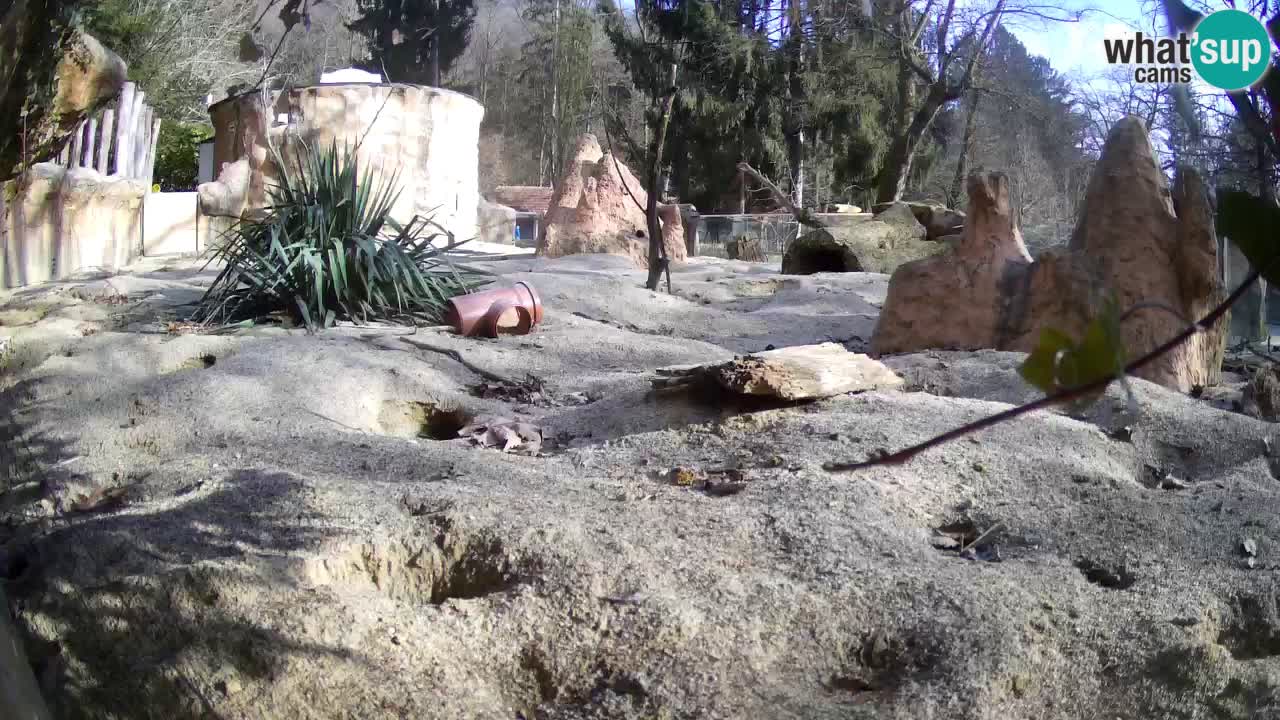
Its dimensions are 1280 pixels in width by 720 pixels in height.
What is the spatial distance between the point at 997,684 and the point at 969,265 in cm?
395

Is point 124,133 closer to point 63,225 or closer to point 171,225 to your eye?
point 63,225

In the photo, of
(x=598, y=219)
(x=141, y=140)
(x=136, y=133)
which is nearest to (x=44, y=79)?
(x=136, y=133)

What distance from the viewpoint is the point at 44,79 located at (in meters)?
1.98

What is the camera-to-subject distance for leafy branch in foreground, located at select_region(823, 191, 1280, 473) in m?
0.56

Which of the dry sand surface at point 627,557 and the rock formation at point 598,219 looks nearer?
the dry sand surface at point 627,557

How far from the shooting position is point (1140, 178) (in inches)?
→ 210

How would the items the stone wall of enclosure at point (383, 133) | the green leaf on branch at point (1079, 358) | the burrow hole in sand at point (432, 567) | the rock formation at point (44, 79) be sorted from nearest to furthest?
the green leaf on branch at point (1079, 358)
the rock formation at point (44, 79)
the burrow hole in sand at point (432, 567)
the stone wall of enclosure at point (383, 133)

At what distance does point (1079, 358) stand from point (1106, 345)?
A: 22mm

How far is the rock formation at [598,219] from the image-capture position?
11.8m

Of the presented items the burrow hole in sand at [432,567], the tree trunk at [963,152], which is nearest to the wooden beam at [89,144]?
the burrow hole in sand at [432,567]

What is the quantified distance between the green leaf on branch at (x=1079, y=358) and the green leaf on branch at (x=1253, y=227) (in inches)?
6.3

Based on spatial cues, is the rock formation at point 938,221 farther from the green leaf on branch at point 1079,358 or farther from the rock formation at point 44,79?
the green leaf on branch at point 1079,358

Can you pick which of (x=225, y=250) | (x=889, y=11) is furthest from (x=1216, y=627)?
(x=889, y=11)

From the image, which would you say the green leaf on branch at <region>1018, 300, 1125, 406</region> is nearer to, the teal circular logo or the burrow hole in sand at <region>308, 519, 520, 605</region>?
the teal circular logo
